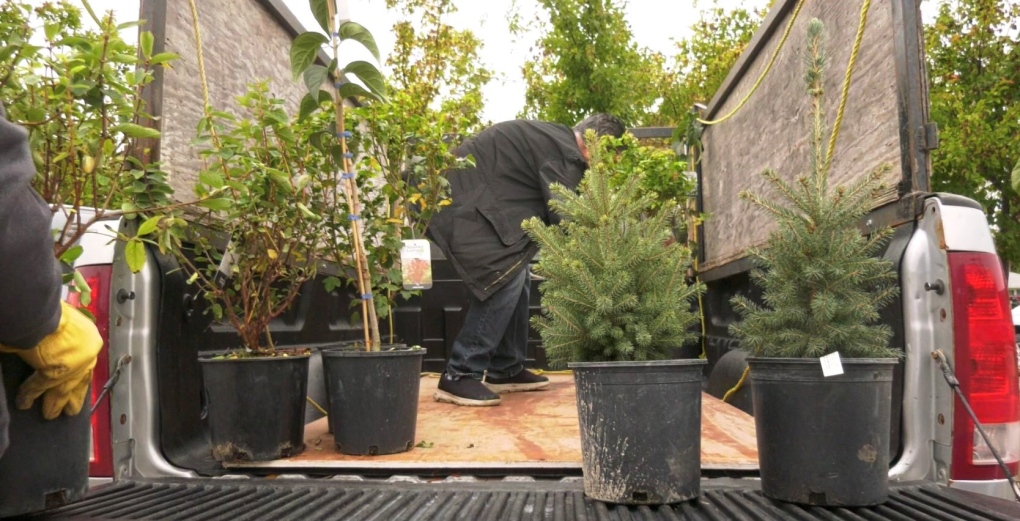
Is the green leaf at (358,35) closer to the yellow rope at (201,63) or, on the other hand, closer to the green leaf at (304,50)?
the green leaf at (304,50)

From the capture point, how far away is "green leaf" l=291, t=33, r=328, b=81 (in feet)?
8.05

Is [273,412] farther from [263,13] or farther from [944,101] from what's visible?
[944,101]

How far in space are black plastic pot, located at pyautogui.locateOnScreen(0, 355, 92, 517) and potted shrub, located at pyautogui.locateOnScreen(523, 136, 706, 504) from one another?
1.16 m

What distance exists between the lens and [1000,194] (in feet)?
42.5

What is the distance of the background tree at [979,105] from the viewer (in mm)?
11859

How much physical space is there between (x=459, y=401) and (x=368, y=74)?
1533 millimetres

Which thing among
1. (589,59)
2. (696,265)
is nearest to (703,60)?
(589,59)

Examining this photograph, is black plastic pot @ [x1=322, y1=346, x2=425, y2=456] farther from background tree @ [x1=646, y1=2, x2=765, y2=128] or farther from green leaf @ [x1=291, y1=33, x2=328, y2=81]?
background tree @ [x1=646, y1=2, x2=765, y2=128]

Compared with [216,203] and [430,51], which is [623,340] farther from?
[430,51]

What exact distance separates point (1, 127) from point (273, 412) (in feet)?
→ 4.04

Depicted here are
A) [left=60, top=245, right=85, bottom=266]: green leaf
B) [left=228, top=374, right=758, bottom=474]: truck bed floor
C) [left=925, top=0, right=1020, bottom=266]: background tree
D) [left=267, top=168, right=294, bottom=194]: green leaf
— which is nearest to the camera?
[left=60, top=245, right=85, bottom=266]: green leaf

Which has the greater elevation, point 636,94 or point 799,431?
point 636,94

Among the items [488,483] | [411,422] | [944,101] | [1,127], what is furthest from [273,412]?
[944,101]

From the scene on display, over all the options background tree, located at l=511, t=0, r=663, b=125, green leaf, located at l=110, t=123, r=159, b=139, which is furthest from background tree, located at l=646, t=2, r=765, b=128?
green leaf, located at l=110, t=123, r=159, b=139
